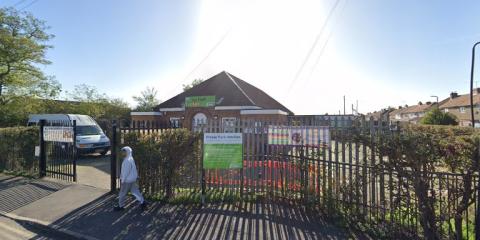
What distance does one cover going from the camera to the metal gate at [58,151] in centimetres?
868

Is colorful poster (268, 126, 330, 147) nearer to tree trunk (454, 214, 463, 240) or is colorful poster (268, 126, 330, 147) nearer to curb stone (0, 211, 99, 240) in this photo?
tree trunk (454, 214, 463, 240)

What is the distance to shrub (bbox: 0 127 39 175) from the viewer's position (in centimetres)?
991

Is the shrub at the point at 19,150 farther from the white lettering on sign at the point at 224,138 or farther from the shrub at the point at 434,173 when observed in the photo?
the shrub at the point at 434,173

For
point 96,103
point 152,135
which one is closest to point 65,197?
point 152,135

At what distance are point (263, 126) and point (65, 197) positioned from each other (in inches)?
208

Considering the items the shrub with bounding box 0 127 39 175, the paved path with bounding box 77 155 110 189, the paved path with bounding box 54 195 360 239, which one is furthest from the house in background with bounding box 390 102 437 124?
the shrub with bounding box 0 127 39 175

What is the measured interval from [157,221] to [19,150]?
8083 mm

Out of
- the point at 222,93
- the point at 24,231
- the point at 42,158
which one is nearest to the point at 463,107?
the point at 222,93

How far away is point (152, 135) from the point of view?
22.3ft

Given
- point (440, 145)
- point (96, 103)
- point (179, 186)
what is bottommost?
point (179, 186)

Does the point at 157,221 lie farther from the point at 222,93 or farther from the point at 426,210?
the point at 222,93

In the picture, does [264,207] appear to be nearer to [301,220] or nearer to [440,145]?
[301,220]

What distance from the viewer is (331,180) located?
18.0ft

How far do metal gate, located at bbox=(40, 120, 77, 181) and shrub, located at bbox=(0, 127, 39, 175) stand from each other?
0.54m
